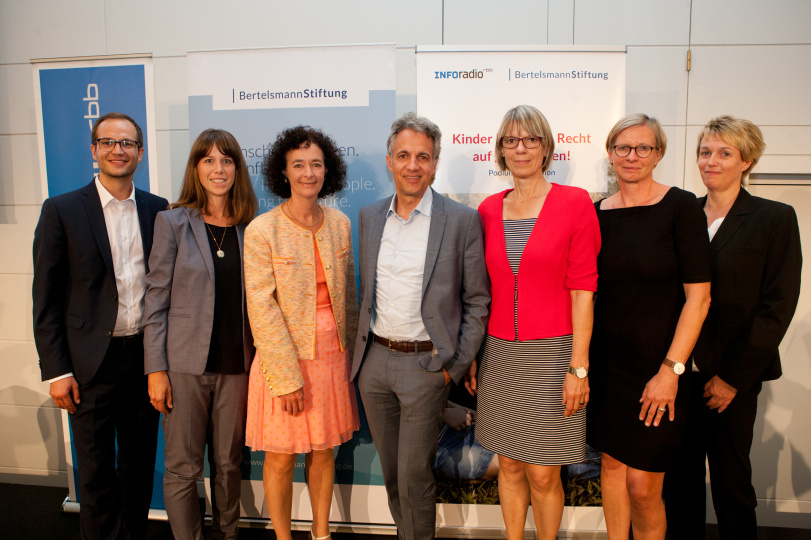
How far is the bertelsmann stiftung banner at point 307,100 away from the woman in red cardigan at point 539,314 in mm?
983

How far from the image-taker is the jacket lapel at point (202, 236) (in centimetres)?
207

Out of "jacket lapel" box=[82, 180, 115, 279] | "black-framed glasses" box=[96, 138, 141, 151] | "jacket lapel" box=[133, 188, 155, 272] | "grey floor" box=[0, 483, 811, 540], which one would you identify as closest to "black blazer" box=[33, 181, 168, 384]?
"jacket lapel" box=[82, 180, 115, 279]

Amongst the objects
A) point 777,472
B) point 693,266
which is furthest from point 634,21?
point 777,472

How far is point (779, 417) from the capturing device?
9.48 feet

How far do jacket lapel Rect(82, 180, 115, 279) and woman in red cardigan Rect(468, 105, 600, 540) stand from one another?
1827 millimetres

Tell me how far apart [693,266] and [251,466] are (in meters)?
2.71

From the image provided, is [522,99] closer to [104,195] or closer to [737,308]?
[737,308]

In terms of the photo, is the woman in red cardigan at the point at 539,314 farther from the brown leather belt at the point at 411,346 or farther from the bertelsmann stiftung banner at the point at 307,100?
the bertelsmann stiftung banner at the point at 307,100

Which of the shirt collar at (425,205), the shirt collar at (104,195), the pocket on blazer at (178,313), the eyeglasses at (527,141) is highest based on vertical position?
the eyeglasses at (527,141)

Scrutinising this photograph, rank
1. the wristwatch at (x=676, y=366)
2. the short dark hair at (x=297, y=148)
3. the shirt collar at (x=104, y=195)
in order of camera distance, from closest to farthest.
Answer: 1. the wristwatch at (x=676, y=366)
2. the short dark hair at (x=297, y=148)
3. the shirt collar at (x=104, y=195)

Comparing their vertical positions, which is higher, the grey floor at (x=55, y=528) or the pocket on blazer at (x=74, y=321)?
the pocket on blazer at (x=74, y=321)

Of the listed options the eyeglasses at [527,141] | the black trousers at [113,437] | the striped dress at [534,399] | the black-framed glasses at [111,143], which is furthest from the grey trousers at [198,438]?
the eyeglasses at [527,141]

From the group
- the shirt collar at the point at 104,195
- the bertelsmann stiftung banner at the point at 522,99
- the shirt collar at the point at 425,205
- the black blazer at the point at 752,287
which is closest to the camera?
the black blazer at the point at 752,287

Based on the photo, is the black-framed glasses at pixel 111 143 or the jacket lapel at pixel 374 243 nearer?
the jacket lapel at pixel 374 243
